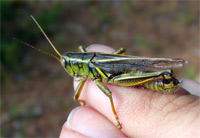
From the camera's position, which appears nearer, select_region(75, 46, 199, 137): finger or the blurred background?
select_region(75, 46, 199, 137): finger

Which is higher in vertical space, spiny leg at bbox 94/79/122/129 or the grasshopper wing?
the grasshopper wing

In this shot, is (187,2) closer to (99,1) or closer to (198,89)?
(99,1)

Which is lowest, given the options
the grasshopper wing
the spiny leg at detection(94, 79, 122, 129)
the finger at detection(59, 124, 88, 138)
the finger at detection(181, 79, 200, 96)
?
the finger at detection(181, 79, 200, 96)

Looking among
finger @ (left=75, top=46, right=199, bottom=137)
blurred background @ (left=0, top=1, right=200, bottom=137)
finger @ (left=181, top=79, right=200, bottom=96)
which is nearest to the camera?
finger @ (left=75, top=46, right=199, bottom=137)

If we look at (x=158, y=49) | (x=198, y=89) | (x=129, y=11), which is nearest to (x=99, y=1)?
(x=129, y=11)

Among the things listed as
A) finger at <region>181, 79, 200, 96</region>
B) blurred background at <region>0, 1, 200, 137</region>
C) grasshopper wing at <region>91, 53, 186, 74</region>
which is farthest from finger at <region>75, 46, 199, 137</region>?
blurred background at <region>0, 1, 200, 137</region>

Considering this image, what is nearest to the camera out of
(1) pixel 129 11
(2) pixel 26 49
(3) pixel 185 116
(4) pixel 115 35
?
(3) pixel 185 116

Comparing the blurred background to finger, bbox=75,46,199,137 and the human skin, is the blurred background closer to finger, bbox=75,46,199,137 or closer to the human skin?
the human skin

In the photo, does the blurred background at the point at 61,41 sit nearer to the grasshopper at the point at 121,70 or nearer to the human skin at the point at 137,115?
the grasshopper at the point at 121,70
